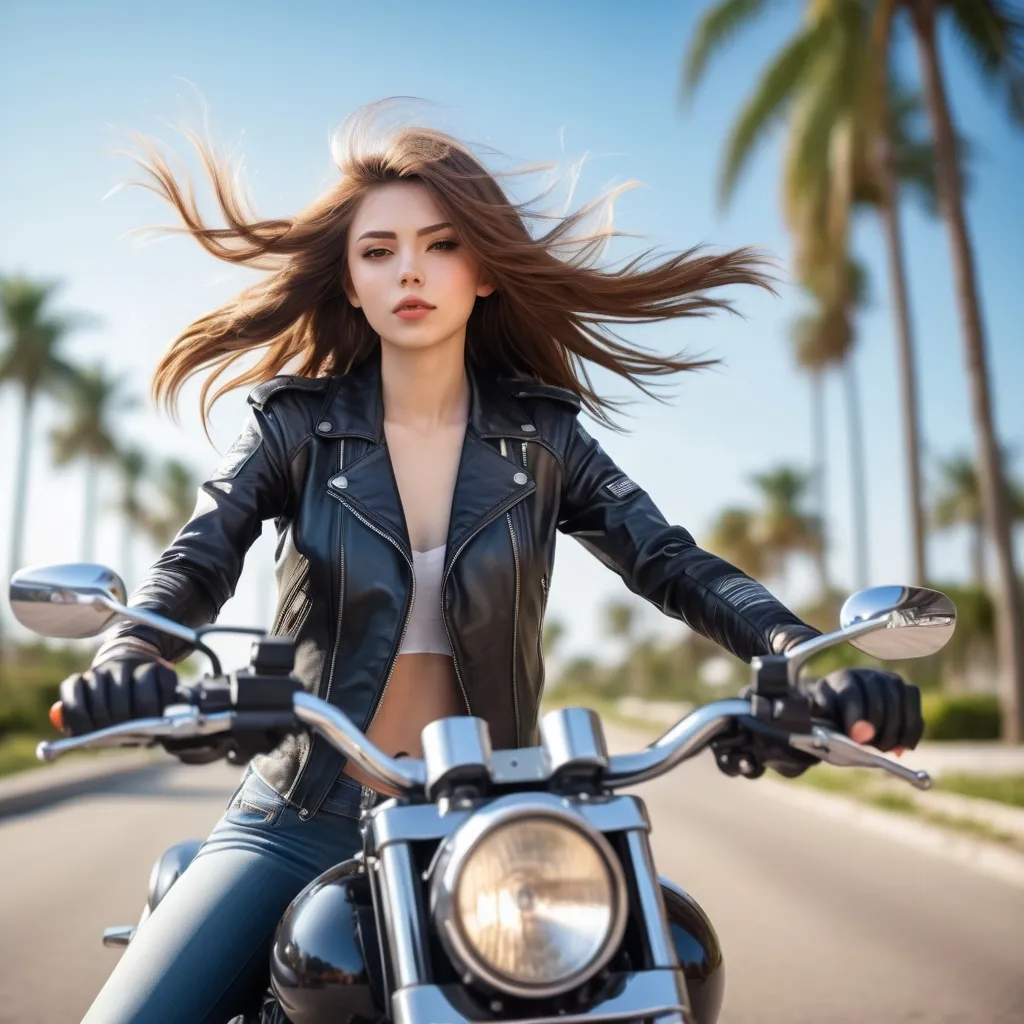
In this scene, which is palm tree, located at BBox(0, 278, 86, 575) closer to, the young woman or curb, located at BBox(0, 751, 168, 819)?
curb, located at BBox(0, 751, 168, 819)

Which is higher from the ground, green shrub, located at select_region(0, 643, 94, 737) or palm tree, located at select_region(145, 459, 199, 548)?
palm tree, located at select_region(145, 459, 199, 548)

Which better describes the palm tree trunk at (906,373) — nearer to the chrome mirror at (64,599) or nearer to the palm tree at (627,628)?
the chrome mirror at (64,599)

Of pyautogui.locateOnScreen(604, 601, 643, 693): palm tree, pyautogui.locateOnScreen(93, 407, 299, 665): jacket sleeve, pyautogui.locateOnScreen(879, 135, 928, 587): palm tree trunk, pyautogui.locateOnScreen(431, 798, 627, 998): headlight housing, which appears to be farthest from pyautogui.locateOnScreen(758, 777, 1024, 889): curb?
pyautogui.locateOnScreen(604, 601, 643, 693): palm tree

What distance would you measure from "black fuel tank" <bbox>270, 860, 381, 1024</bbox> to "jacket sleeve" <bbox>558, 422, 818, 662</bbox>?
0.82m

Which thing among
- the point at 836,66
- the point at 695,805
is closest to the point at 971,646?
the point at 836,66

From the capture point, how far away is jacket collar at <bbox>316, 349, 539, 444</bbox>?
2615mm

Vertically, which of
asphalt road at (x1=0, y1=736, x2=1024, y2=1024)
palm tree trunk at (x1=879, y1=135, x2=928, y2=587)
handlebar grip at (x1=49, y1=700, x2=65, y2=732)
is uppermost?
palm tree trunk at (x1=879, y1=135, x2=928, y2=587)

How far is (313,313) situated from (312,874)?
1.45 meters

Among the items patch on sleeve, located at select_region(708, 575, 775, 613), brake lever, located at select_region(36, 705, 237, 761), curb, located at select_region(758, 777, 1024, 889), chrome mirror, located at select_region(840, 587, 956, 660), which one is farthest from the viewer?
curb, located at select_region(758, 777, 1024, 889)

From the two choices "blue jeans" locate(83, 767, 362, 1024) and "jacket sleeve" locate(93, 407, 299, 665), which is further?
"jacket sleeve" locate(93, 407, 299, 665)

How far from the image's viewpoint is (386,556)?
2.42 meters

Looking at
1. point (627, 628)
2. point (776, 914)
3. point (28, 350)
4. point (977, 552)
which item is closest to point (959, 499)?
point (977, 552)

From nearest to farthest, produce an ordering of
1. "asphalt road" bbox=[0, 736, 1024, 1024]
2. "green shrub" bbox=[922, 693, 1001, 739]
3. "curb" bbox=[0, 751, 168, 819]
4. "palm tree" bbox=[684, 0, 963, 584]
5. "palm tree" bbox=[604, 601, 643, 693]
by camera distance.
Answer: "asphalt road" bbox=[0, 736, 1024, 1024] < "curb" bbox=[0, 751, 168, 819] < "palm tree" bbox=[684, 0, 963, 584] < "green shrub" bbox=[922, 693, 1001, 739] < "palm tree" bbox=[604, 601, 643, 693]

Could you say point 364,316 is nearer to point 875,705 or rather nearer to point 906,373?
point 875,705
